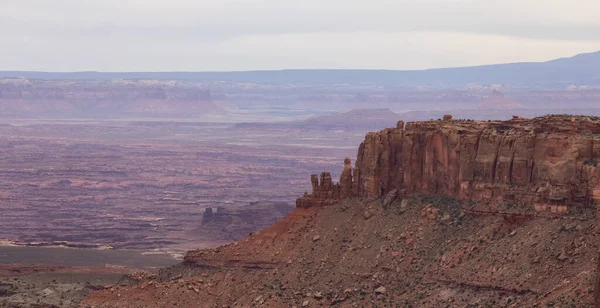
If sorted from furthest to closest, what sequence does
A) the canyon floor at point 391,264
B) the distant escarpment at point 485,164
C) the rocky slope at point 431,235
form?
the distant escarpment at point 485,164
the rocky slope at point 431,235
the canyon floor at point 391,264

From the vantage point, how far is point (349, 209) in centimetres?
7544

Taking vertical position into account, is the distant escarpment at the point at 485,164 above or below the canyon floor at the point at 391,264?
above

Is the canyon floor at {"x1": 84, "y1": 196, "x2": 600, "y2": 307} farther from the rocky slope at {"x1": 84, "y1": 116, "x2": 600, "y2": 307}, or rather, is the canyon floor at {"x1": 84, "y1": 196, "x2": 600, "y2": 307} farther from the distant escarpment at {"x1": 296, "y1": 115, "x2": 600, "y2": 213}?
the distant escarpment at {"x1": 296, "y1": 115, "x2": 600, "y2": 213}

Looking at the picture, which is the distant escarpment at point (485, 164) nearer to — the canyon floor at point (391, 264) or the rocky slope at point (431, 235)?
the rocky slope at point (431, 235)

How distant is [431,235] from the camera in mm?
69188

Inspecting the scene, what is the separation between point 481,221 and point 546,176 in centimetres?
382

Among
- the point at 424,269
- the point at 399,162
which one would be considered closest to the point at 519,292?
the point at 424,269

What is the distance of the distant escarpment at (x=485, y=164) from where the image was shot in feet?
213

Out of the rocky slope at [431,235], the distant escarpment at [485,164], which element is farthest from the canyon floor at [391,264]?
the distant escarpment at [485,164]

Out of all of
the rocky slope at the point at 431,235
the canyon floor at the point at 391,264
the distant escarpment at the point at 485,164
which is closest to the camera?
the canyon floor at the point at 391,264

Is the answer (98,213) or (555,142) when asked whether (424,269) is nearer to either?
(555,142)

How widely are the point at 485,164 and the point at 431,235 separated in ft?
14.1

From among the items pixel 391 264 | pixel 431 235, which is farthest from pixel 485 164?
pixel 391 264

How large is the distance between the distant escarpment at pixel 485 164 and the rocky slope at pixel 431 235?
0.07m
